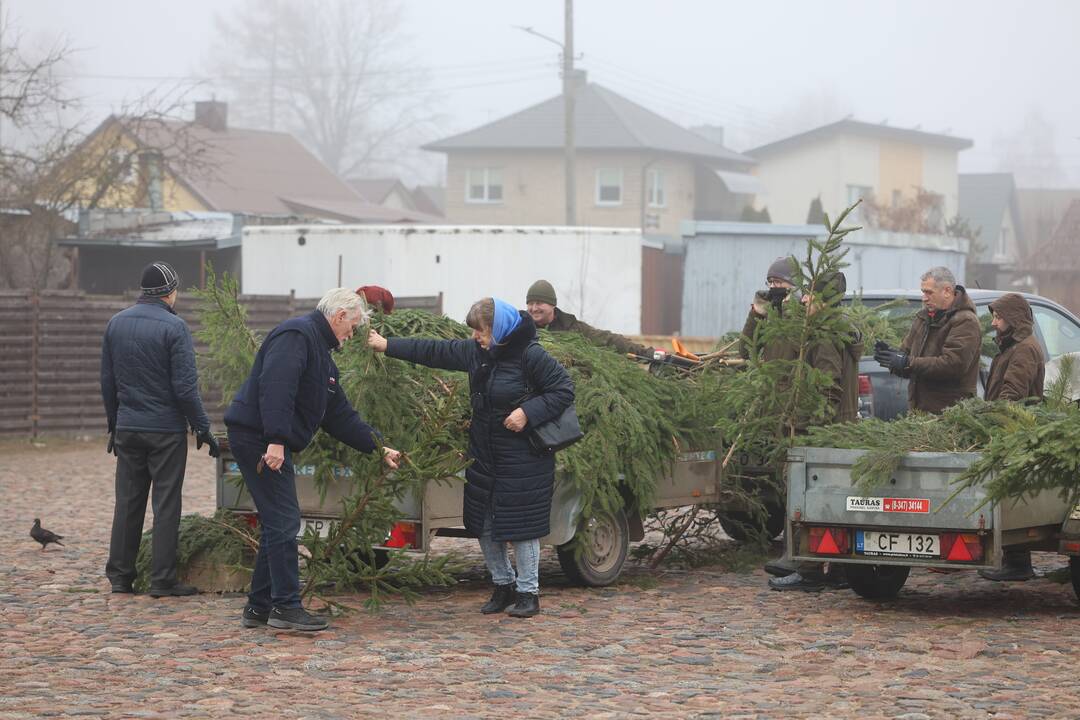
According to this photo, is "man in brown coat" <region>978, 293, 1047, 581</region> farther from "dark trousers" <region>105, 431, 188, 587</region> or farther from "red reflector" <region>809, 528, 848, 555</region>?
"dark trousers" <region>105, 431, 188, 587</region>

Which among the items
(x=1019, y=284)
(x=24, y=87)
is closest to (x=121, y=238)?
(x=24, y=87)

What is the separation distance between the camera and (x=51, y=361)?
→ 22359 millimetres

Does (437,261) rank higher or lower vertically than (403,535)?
higher

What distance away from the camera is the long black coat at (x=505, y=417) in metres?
8.89

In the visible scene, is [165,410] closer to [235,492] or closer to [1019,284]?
[235,492]

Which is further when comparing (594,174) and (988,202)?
(988,202)

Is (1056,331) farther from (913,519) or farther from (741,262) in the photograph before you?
(741,262)

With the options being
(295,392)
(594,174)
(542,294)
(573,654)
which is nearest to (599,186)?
(594,174)

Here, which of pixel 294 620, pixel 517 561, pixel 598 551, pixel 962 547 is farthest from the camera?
pixel 598 551

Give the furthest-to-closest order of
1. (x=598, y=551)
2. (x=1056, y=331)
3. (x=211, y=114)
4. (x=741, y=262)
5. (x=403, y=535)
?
(x=211, y=114)
(x=741, y=262)
(x=1056, y=331)
(x=598, y=551)
(x=403, y=535)

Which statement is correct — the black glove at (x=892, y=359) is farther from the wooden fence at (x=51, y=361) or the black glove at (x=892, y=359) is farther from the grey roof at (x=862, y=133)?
the grey roof at (x=862, y=133)

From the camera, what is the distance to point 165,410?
970 cm

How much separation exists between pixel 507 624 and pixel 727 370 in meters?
3.00

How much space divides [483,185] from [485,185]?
105 millimetres
